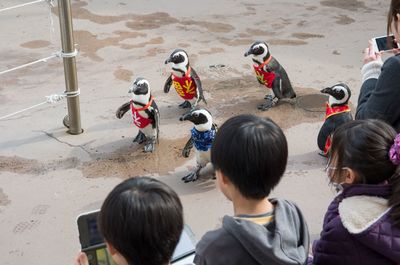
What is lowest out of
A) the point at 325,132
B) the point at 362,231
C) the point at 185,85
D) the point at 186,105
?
the point at 186,105

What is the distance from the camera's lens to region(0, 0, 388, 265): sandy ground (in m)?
3.30

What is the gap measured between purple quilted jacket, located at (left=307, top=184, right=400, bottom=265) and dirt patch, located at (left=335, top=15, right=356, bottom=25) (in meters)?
4.78

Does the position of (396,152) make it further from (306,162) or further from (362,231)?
(306,162)

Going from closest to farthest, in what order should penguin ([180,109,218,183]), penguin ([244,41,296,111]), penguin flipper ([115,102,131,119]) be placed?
1. penguin ([180,109,218,183])
2. penguin flipper ([115,102,131,119])
3. penguin ([244,41,296,111])

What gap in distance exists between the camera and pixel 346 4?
7.01 metres

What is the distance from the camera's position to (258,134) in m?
1.76

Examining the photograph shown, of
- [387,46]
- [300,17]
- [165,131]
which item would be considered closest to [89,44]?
[165,131]

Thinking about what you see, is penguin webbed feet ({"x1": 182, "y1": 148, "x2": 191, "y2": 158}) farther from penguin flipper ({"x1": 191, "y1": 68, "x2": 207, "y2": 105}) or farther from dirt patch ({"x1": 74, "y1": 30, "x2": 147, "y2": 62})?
dirt patch ({"x1": 74, "y1": 30, "x2": 147, "y2": 62})

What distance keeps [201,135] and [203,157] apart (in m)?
0.14

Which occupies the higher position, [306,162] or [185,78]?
[185,78]

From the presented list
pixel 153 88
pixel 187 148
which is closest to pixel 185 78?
pixel 153 88

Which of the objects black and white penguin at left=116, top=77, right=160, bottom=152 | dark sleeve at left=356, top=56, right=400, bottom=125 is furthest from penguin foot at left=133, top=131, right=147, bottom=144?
dark sleeve at left=356, top=56, right=400, bottom=125

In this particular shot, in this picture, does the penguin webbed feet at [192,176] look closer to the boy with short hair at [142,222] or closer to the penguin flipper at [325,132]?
the penguin flipper at [325,132]

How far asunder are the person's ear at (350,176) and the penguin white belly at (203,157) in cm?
163
